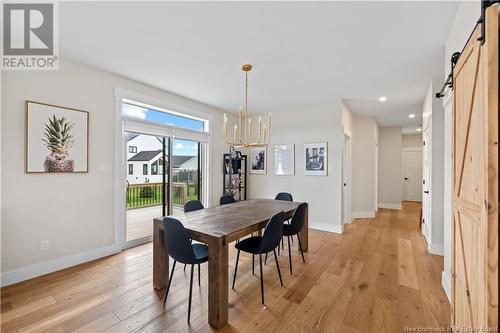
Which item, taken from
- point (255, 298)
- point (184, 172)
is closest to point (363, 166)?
point (184, 172)

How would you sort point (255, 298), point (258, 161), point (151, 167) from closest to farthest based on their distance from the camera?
1. point (255, 298)
2. point (151, 167)
3. point (258, 161)

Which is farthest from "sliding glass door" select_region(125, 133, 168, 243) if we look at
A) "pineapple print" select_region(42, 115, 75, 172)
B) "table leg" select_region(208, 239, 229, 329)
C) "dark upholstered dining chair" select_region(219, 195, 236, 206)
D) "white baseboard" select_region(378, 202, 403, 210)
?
"white baseboard" select_region(378, 202, 403, 210)

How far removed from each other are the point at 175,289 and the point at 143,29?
8.83 feet

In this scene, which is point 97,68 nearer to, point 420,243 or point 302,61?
point 302,61

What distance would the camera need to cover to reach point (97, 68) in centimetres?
302

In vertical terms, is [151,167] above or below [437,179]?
above

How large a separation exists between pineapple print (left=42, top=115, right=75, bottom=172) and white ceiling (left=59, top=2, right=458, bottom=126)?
85cm

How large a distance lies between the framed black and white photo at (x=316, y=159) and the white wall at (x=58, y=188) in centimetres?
341

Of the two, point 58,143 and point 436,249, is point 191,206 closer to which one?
point 58,143

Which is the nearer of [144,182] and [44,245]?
[44,245]

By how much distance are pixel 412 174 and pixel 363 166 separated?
394 cm

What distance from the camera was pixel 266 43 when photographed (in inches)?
94.7

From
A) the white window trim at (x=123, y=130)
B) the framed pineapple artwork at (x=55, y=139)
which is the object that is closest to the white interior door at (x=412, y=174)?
the white window trim at (x=123, y=130)

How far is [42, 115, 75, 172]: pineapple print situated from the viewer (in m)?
2.62
